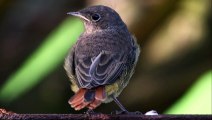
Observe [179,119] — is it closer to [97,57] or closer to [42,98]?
[97,57]

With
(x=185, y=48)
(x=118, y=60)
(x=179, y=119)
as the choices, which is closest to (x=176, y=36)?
(x=185, y=48)

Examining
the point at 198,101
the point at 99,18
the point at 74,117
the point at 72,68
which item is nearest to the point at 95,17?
the point at 99,18

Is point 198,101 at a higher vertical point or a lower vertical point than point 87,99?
lower

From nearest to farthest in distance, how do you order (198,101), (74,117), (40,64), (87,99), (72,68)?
(74,117) → (87,99) → (72,68) → (198,101) → (40,64)

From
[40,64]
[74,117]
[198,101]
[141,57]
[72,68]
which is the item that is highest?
[74,117]

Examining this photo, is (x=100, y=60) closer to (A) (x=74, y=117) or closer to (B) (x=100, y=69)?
(B) (x=100, y=69)

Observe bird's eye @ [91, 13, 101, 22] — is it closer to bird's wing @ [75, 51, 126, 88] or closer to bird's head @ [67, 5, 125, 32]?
bird's head @ [67, 5, 125, 32]

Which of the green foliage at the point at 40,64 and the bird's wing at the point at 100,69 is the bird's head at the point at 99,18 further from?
the green foliage at the point at 40,64
